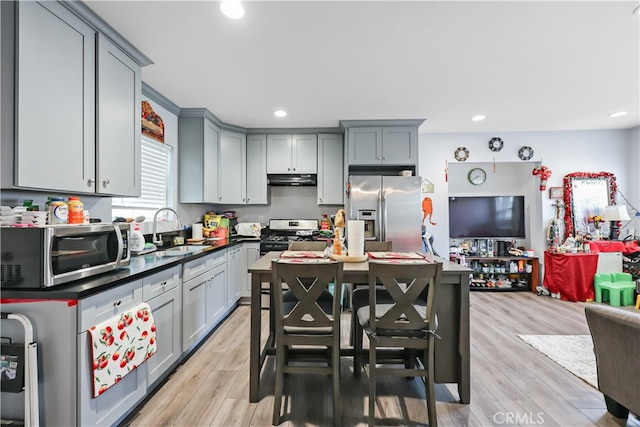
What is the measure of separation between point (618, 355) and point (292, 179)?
374 cm

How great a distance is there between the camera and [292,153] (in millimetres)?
4426

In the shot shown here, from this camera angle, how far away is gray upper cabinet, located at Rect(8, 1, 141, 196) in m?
1.50

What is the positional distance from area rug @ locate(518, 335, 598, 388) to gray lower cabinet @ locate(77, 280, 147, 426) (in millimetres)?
3185

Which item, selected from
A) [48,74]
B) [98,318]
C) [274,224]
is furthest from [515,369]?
[48,74]

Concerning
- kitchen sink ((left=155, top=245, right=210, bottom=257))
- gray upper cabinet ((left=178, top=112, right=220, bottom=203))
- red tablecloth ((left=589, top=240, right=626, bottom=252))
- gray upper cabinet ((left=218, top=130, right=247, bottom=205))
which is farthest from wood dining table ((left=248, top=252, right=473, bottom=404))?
red tablecloth ((left=589, top=240, right=626, bottom=252))

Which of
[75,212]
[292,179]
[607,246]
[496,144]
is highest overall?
[496,144]

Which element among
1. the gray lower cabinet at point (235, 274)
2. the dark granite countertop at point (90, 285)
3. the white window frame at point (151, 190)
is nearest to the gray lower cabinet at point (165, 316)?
the dark granite countertop at point (90, 285)

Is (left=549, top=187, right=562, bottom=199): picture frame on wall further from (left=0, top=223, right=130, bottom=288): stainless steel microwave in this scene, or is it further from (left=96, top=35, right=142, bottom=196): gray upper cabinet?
(left=0, top=223, right=130, bottom=288): stainless steel microwave

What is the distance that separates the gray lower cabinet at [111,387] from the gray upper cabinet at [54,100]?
728 mm

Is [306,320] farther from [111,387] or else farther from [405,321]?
[111,387]

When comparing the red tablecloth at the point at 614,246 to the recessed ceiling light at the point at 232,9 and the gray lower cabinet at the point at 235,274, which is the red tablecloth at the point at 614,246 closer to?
the gray lower cabinet at the point at 235,274

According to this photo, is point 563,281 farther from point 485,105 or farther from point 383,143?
point 383,143

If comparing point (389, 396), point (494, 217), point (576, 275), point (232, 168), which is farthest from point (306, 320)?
point (576, 275)

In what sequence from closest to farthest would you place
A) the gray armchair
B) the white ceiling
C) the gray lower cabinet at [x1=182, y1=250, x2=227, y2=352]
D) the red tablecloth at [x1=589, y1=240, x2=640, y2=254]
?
the gray armchair
the white ceiling
the gray lower cabinet at [x1=182, y1=250, x2=227, y2=352]
the red tablecloth at [x1=589, y1=240, x2=640, y2=254]
